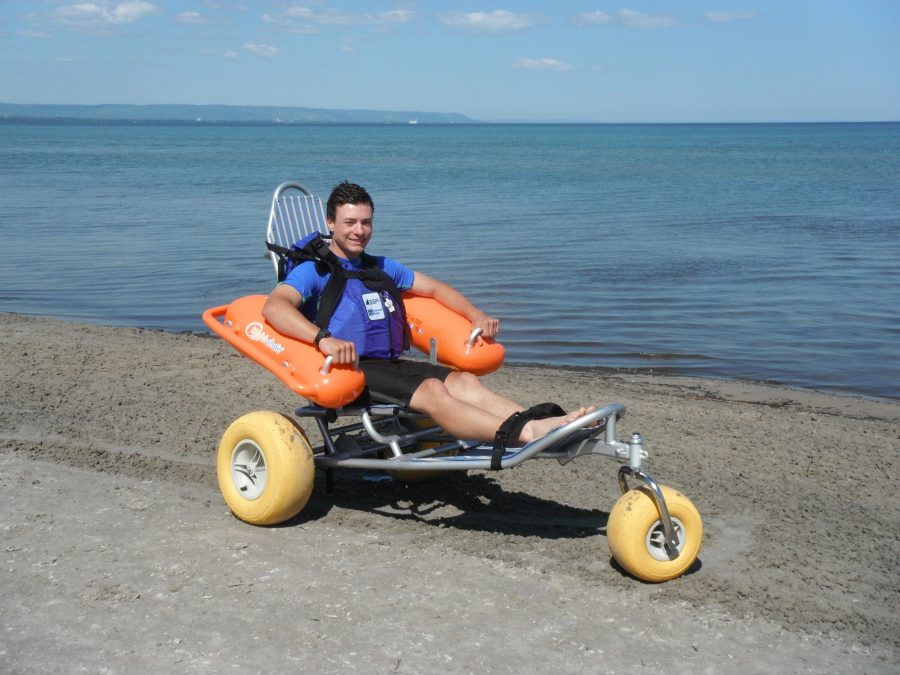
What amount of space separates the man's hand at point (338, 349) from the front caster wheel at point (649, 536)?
1.51 metres

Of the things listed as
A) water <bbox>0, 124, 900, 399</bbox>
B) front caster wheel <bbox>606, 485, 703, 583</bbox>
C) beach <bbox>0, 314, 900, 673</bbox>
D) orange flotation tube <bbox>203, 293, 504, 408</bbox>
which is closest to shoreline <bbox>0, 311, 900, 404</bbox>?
water <bbox>0, 124, 900, 399</bbox>

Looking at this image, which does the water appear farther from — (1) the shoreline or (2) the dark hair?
(2) the dark hair

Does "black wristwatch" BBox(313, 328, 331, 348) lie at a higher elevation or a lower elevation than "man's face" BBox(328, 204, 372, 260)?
lower

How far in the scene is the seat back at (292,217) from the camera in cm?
616

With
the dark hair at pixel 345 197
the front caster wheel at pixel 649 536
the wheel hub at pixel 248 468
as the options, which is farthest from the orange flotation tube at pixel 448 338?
the front caster wheel at pixel 649 536

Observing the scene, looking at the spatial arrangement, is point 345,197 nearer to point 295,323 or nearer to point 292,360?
point 295,323

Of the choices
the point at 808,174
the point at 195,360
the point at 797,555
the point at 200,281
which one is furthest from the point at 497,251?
the point at 808,174

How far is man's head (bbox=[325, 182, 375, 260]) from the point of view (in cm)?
554

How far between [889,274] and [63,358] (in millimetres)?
13035

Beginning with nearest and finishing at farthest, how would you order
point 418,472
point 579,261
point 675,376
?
point 418,472 < point 675,376 < point 579,261

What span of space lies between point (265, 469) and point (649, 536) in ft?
6.55

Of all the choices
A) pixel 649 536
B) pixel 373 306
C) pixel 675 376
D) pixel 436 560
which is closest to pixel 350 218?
pixel 373 306

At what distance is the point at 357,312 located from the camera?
5.51m

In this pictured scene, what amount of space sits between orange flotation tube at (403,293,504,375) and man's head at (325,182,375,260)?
53 centimetres
